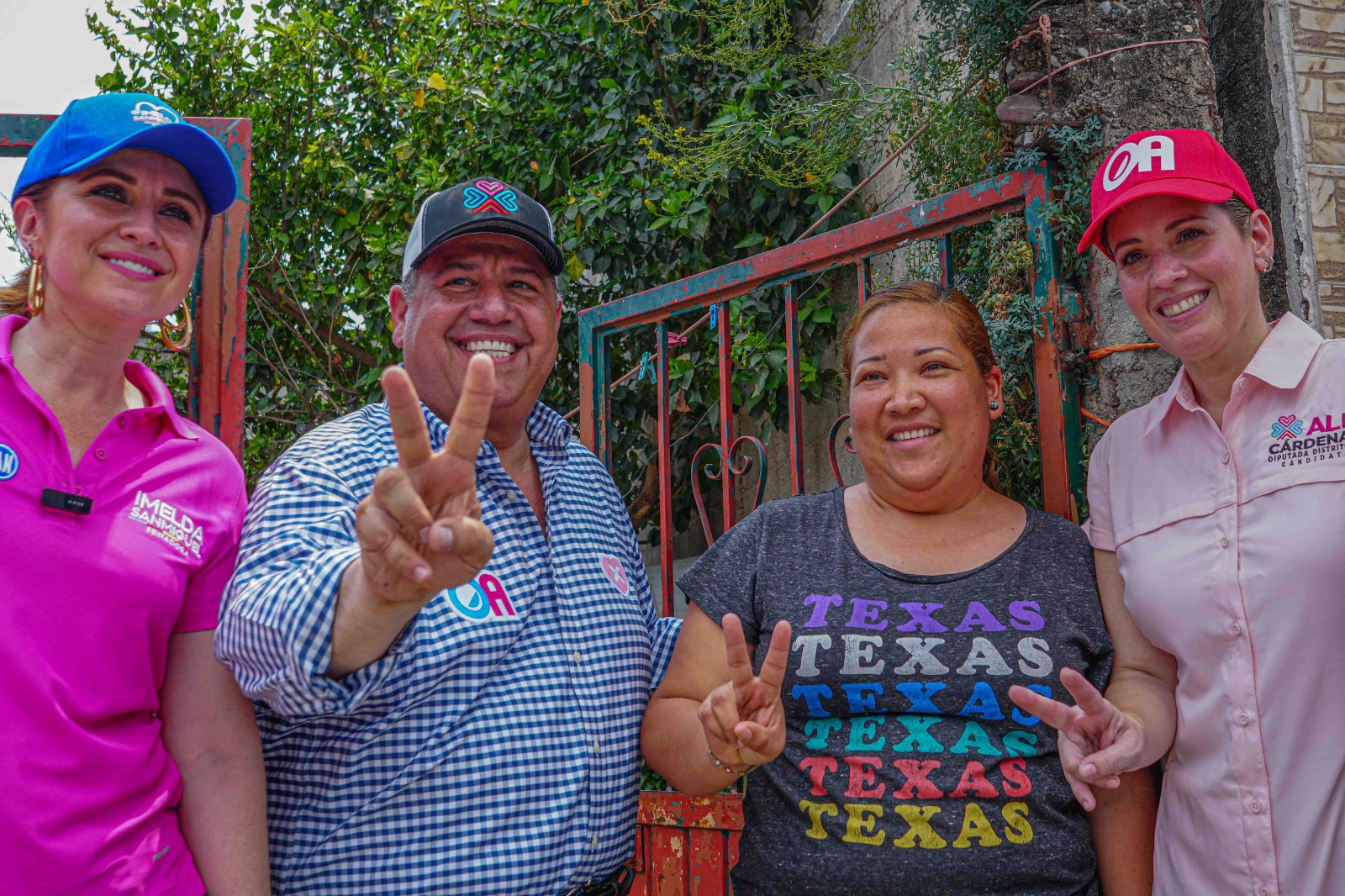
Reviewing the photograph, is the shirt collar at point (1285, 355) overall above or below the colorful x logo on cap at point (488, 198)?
below

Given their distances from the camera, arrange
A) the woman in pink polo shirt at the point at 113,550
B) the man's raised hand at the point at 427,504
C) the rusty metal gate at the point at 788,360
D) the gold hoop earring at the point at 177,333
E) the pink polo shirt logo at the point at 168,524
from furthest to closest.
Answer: the rusty metal gate at the point at 788,360, the gold hoop earring at the point at 177,333, the pink polo shirt logo at the point at 168,524, the woman in pink polo shirt at the point at 113,550, the man's raised hand at the point at 427,504

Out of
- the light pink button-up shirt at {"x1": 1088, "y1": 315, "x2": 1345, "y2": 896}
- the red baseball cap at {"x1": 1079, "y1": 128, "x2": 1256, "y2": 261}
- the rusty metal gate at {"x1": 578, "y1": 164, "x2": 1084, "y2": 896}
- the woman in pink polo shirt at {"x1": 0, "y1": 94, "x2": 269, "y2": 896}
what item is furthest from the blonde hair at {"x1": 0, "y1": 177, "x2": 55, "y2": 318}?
the light pink button-up shirt at {"x1": 1088, "y1": 315, "x2": 1345, "y2": 896}

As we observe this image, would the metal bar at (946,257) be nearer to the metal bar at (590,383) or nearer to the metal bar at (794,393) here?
the metal bar at (794,393)

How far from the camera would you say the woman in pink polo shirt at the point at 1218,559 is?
70.2 inches

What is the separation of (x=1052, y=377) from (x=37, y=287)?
2007mm

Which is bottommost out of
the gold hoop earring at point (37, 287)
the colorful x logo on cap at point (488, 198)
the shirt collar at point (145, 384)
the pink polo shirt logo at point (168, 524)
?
the pink polo shirt logo at point (168, 524)

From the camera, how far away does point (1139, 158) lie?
2037 millimetres

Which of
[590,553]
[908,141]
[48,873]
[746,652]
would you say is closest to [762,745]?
[746,652]

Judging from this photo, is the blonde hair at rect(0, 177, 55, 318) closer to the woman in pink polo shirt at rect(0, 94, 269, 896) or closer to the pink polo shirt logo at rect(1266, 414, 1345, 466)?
the woman in pink polo shirt at rect(0, 94, 269, 896)

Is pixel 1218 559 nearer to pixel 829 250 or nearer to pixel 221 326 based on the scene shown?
pixel 829 250

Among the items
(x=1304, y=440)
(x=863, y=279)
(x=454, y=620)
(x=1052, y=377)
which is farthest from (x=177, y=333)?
(x=1304, y=440)

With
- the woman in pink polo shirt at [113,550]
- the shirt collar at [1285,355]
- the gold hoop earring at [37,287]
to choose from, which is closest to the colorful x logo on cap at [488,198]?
the woman in pink polo shirt at [113,550]

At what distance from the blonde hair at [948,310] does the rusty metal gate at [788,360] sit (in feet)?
0.55

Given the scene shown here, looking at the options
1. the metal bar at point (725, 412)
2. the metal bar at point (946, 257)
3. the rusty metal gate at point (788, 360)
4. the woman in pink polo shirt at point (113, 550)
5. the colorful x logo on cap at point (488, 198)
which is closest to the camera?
the woman in pink polo shirt at point (113, 550)
